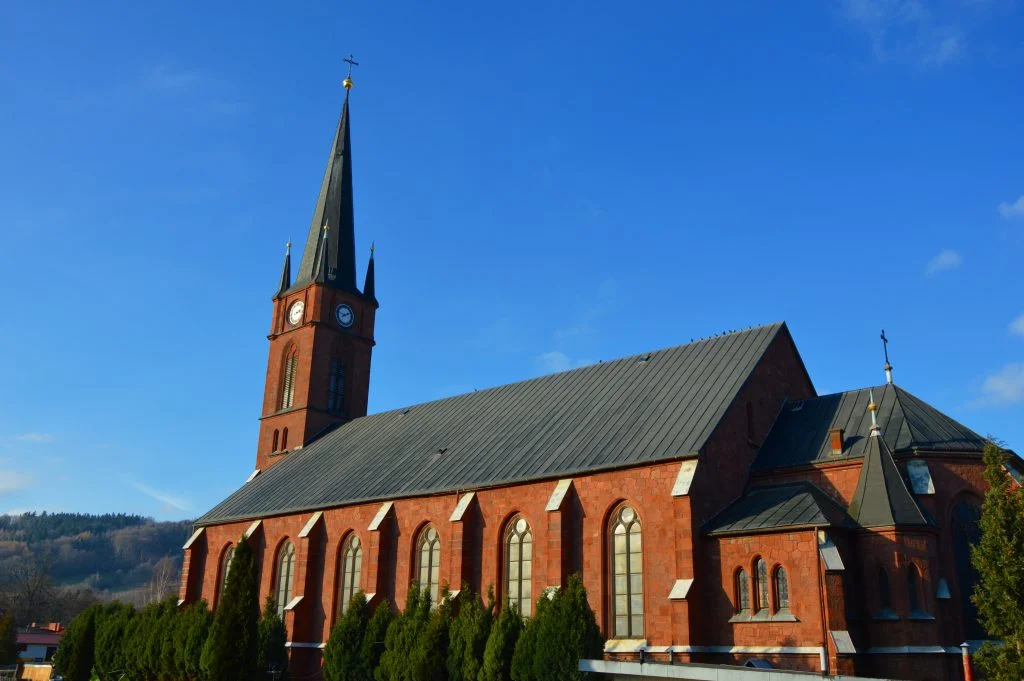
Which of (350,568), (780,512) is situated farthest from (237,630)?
(780,512)

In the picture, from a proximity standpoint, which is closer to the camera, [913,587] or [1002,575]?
[1002,575]

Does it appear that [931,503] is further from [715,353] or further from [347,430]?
[347,430]

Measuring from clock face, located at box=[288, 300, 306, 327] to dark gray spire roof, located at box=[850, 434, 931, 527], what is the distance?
32.7 m

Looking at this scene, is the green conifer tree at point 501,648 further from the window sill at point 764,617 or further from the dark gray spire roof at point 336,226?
the dark gray spire roof at point 336,226

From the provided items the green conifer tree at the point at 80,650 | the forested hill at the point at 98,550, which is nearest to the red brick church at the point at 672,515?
the green conifer tree at the point at 80,650

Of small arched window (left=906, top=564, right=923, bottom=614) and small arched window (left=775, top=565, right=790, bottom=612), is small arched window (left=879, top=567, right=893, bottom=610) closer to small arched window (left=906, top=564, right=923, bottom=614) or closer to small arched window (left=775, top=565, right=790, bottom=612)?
small arched window (left=906, top=564, right=923, bottom=614)

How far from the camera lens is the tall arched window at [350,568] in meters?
34.2

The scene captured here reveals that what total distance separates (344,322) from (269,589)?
55.1 feet

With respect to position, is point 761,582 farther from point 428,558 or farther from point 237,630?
point 237,630

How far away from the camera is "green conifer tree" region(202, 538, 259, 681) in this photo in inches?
939

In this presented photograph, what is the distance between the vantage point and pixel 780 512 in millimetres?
24859

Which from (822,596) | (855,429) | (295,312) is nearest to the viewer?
(822,596)

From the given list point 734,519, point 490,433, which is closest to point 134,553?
point 490,433

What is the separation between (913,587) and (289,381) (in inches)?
1370
